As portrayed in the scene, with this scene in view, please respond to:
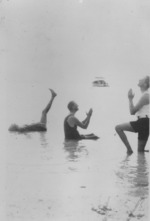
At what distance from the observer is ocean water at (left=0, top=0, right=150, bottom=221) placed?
2.33 metres

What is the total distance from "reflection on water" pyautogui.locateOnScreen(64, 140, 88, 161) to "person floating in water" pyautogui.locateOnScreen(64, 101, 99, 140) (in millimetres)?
32

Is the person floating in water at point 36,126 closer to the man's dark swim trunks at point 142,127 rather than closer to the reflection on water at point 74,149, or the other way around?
the reflection on water at point 74,149

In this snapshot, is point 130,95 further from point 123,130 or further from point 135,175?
point 135,175

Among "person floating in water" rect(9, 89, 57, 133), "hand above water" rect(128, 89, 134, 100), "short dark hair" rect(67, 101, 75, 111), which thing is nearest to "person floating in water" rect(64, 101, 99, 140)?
"short dark hair" rect(67, 101, 75, 111)

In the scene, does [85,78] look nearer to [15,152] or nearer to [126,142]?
[126,142]

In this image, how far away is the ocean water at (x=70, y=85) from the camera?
7.63ft


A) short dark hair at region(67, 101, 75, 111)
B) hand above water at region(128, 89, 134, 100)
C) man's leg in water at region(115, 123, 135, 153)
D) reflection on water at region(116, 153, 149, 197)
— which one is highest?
hand above water at region(128, 89, 134, 100)

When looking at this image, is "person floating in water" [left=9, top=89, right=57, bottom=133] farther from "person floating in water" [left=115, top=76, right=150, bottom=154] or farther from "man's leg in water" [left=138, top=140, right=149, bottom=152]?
"man's leg in water" [left=138, top=140, right=149, bottom=152]

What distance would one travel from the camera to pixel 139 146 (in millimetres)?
2355

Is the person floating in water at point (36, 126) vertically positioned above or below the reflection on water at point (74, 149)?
above

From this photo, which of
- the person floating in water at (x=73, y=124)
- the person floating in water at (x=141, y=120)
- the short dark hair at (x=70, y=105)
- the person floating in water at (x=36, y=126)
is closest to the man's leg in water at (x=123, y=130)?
the person floating in water at (x=141, y=120)

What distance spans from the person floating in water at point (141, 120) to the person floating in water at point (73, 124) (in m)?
0.19

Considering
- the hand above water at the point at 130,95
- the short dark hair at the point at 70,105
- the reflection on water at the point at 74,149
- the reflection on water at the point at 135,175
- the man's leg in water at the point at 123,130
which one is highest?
the hand above water at the point at 130,95

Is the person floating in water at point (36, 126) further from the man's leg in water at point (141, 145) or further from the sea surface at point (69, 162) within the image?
the man's leg in water at point (141, 145)
